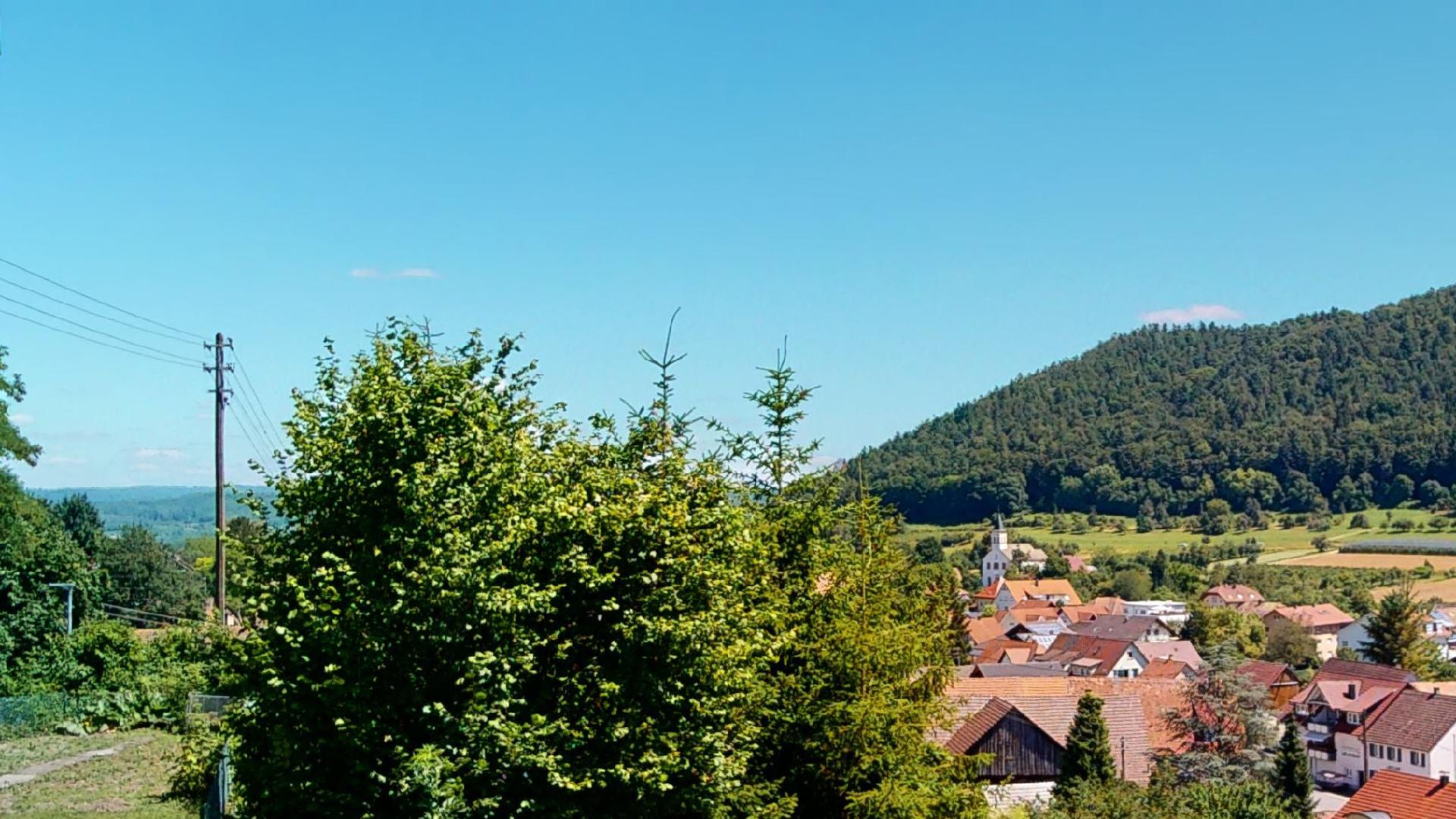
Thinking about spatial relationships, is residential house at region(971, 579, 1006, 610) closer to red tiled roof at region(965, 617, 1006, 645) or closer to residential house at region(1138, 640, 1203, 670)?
red tiled roof at region(965, 617, 1006, 645)

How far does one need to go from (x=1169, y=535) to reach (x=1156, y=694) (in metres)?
123

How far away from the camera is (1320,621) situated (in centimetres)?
8775

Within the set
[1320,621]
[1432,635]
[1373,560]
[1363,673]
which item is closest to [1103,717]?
[1363,673]

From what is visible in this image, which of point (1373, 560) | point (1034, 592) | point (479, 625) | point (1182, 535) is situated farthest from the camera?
point (1182, 535)

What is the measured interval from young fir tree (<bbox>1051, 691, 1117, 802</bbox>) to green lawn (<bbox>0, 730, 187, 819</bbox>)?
18993mm

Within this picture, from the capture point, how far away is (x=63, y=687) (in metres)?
33.3

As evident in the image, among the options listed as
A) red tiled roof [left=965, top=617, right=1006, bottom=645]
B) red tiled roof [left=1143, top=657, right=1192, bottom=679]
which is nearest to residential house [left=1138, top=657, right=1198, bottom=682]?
red tiled roof [left=1143, top=657, right=1192, bottom=679]

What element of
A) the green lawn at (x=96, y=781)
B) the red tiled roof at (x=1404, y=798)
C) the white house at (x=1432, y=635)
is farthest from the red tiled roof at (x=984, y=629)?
the green lawn at (x=96, y=781)

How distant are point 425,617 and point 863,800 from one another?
15.5ft

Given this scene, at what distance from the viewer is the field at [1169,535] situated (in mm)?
140125

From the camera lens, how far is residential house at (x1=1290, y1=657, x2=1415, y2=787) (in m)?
52.8

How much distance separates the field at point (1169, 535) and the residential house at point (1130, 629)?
5758 centimetres

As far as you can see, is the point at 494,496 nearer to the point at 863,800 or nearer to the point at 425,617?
the point at 425,617

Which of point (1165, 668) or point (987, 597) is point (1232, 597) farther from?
point (1165, 668)
